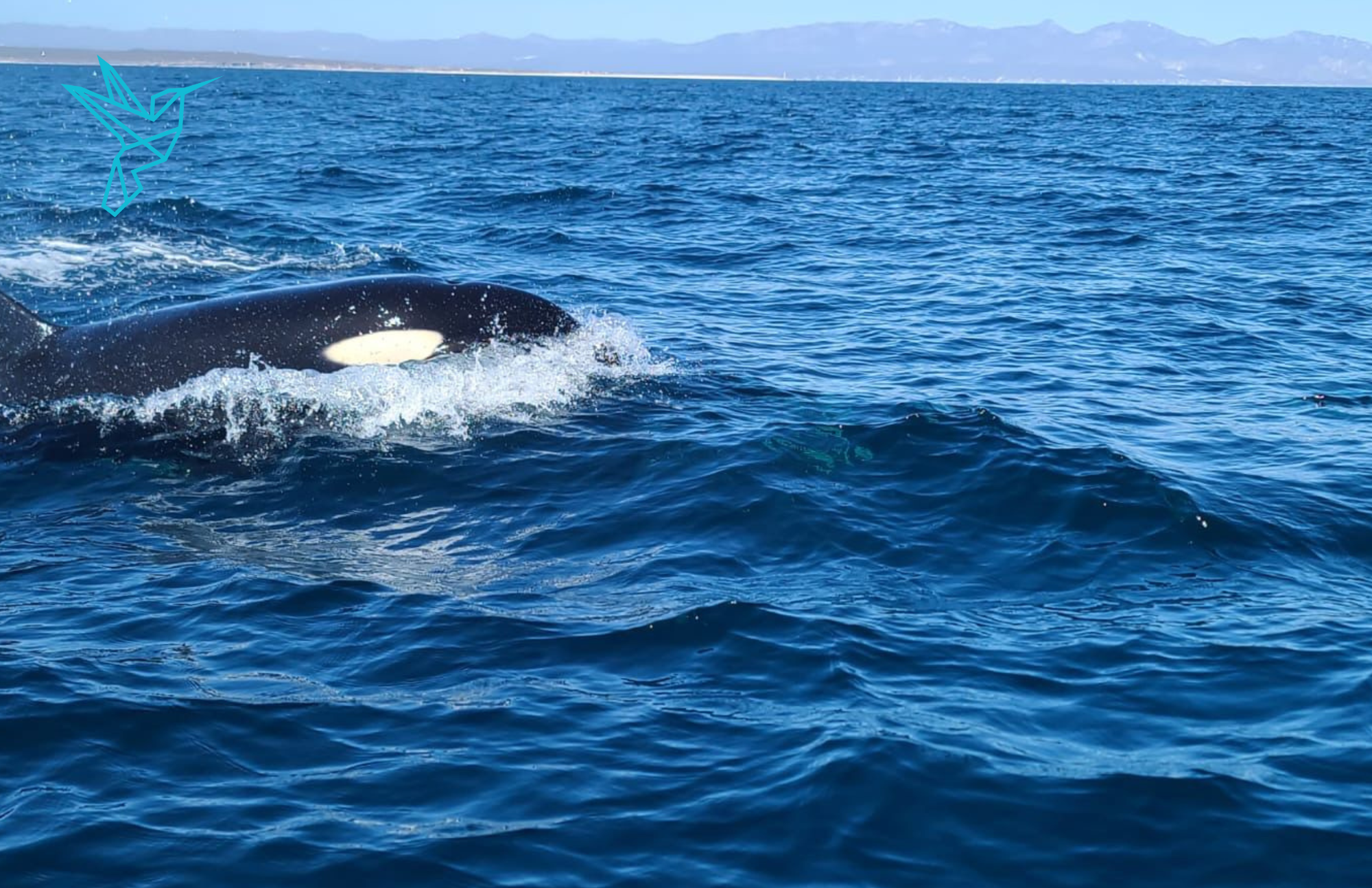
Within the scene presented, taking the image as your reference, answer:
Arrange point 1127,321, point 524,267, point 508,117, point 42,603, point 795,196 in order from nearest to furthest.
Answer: point 42,603 < point 1127,321 < point 524,267 < point 795,196 < point 508,117

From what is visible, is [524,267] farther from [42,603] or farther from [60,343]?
[42,603]

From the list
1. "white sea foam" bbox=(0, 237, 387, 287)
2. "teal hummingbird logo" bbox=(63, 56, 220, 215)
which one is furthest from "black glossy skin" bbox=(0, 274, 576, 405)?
"white sea foam" bbox=(0, 237, 387, 287)

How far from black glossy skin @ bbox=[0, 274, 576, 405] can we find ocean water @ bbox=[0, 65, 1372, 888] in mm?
222

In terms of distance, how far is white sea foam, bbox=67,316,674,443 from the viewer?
482 inches

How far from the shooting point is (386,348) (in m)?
12.8

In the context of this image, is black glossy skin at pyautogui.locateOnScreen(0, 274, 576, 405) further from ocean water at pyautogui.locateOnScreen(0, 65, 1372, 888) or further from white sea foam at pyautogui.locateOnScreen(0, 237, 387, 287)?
white sea foam at pyautogui.locateOnScreen(0, 237, 387, 287)

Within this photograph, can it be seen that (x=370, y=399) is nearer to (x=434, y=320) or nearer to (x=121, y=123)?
(x=434, y=320)

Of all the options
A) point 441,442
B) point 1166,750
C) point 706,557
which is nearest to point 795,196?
point 441,442

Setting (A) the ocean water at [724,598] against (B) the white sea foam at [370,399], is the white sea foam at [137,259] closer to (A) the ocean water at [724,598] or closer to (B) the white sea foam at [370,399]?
(A) the ocean water at [724,598]

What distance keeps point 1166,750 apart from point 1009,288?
14.7 metres

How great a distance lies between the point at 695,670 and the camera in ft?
25.6

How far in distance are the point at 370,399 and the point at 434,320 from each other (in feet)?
3.40

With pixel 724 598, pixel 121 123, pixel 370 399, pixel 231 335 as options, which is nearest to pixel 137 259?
pixel 231 335

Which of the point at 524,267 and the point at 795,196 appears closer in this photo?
the point at 524,267
